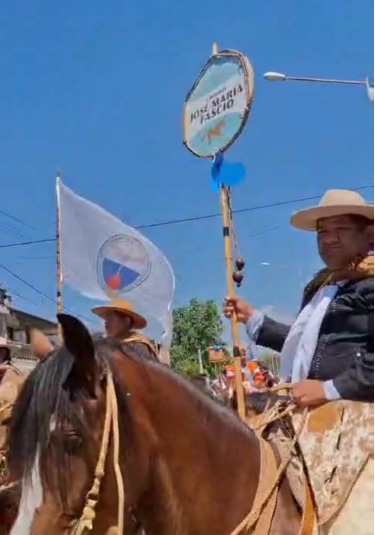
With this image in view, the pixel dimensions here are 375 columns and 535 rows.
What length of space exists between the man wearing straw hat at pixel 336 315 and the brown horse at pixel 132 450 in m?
0.45

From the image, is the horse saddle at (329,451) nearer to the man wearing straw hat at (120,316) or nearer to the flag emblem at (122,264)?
the man wearing straw hat at (120,316)

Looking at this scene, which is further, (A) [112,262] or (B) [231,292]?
(A) [112,262]

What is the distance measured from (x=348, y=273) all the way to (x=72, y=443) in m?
1.61

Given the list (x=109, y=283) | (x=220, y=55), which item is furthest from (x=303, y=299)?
(x=109, y=283)

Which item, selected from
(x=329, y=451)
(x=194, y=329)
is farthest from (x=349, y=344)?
(x=194, y=329)

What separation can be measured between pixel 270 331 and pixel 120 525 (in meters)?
1.60

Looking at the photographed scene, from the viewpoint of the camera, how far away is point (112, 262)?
8.26 m

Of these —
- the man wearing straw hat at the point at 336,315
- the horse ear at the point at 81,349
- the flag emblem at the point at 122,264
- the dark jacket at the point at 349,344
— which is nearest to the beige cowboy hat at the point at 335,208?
the man wearing straw hat at the point at 336,315

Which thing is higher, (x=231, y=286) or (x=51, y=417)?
(x=231, y=286)

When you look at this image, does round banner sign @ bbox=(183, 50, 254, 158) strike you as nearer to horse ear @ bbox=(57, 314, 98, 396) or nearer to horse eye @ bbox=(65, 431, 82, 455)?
horse ear @ bbox=(57, 314, 98, 396)

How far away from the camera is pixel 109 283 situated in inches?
314

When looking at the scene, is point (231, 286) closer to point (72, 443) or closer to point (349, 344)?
point (349, 344)

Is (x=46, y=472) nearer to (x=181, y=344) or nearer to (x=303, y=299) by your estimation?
(x=303, y=299)

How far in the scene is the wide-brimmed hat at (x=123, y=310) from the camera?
650 cm
